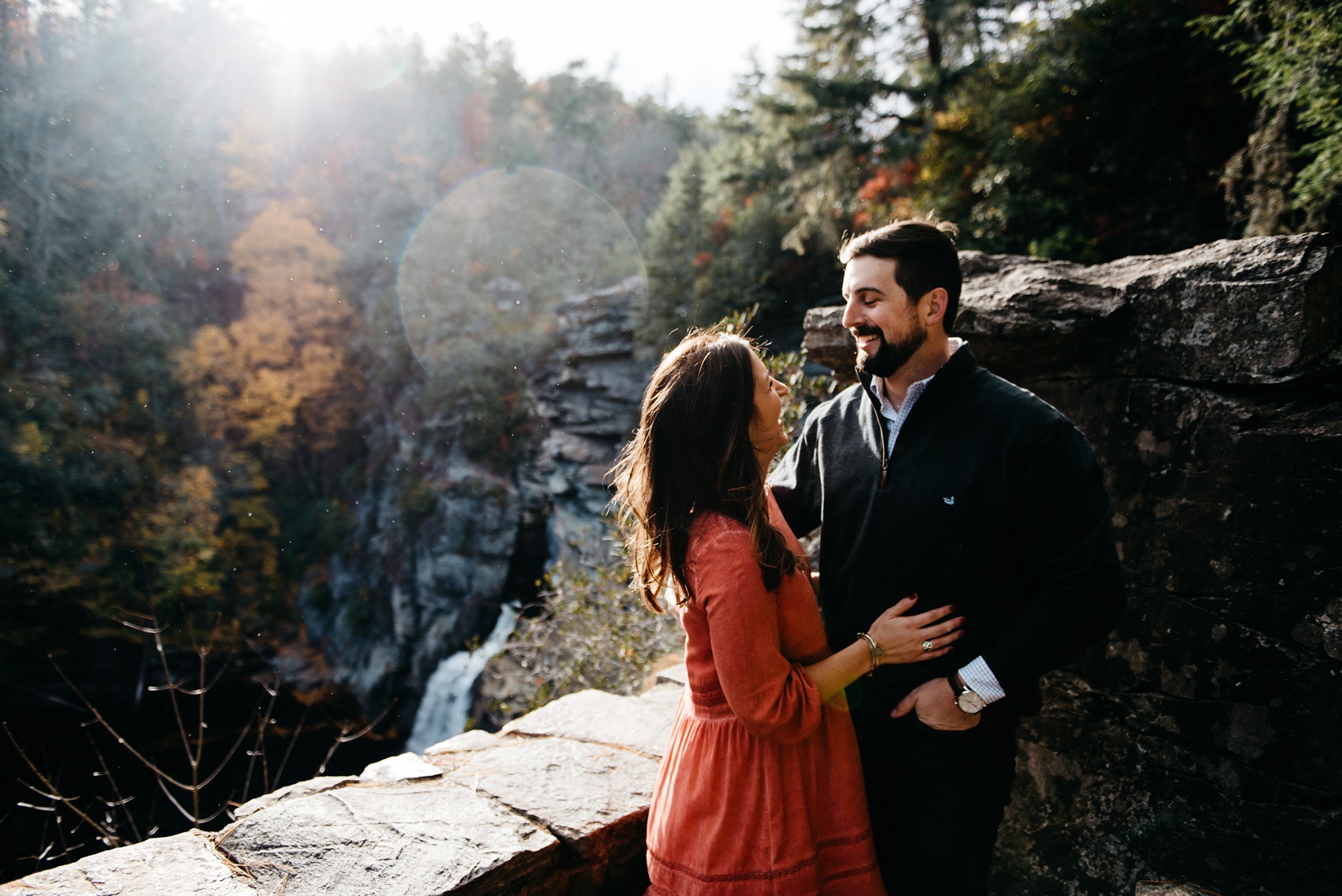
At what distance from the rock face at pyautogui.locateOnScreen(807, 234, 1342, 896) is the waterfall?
1157 cm

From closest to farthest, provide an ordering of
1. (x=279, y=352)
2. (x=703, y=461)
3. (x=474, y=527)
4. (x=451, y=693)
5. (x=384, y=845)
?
(x=703, y=461)
(x=384, y=845)
(x=451, y=693)
(x=474, y=527)
(x=279, y=352)

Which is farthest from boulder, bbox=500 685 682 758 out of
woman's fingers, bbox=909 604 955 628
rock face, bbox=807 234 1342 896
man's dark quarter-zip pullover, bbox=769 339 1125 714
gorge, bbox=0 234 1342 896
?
rock face, bbox=807 234 1342 896

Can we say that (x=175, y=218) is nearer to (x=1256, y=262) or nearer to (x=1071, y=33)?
(x=1071, y=33)

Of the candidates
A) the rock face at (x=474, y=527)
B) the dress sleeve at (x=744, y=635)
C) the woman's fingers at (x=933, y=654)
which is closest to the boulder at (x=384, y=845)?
the dress sleeve at (x=744, y=635)

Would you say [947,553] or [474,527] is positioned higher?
[947,553]

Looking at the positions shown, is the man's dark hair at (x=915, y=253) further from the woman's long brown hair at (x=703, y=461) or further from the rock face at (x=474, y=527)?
the rock face at (x=474, y=527)

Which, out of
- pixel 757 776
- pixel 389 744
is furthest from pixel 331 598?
pixel 757 776

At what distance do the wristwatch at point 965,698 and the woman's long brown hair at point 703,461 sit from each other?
0.50 m

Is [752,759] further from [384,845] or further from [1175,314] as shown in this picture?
[1175,314]

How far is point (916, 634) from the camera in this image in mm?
1440

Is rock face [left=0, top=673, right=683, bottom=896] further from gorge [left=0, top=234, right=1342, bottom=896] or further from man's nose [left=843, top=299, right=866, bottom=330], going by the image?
man's nose [left=843, top=299, right=866, bottom=330]

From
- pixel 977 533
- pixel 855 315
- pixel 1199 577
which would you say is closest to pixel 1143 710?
pixel 1199 577

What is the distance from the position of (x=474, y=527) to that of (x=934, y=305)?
16.0m

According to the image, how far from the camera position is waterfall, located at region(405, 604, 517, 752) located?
42.4ft
